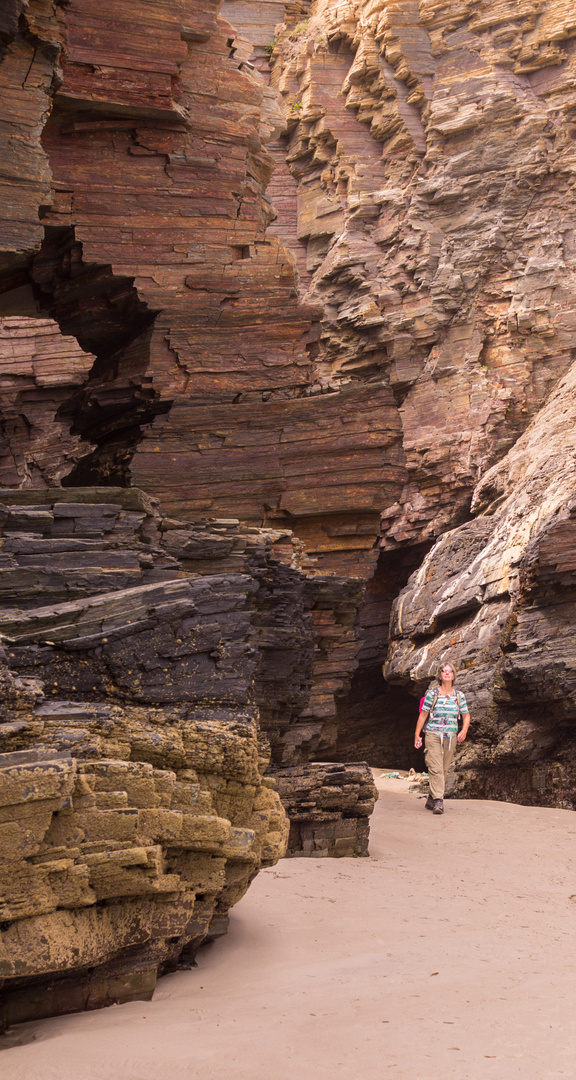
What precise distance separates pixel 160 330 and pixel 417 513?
1628 cm

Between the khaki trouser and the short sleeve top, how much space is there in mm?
104

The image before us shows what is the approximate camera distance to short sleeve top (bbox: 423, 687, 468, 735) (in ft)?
43.7

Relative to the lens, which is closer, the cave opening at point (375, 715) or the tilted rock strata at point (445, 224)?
the cave opening at point (375, 715)

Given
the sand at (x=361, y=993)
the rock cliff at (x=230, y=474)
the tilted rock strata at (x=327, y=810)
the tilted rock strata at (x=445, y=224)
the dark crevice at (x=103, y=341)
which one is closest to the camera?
the sand at (x=361, y=993)

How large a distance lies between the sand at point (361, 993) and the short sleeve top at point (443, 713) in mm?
3355

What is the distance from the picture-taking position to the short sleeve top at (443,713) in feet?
43.7

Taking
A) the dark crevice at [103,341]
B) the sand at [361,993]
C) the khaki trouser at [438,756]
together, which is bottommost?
the sand at [361,993]

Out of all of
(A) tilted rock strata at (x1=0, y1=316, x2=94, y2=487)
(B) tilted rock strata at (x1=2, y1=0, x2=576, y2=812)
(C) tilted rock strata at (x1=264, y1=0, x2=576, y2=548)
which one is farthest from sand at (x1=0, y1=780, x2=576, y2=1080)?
A: (C) tilted rock strata at (x1=264, y1=0, x2=576, y2=548)

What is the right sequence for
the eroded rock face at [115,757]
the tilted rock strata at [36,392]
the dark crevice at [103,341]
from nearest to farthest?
the eroded rock face at [115,757] → the dark crevice at [103,341] → the tilted rock strata at [36,392]

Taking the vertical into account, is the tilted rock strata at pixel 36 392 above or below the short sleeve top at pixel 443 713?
above

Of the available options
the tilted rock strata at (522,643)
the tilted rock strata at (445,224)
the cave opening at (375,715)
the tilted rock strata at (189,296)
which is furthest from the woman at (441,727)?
the tilted rock strata at (445,224)

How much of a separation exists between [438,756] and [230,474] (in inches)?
212

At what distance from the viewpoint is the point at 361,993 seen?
5.75 metres

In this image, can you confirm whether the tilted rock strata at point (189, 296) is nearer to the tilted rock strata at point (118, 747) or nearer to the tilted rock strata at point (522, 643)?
the tilted rock strata at point (118, 747)
